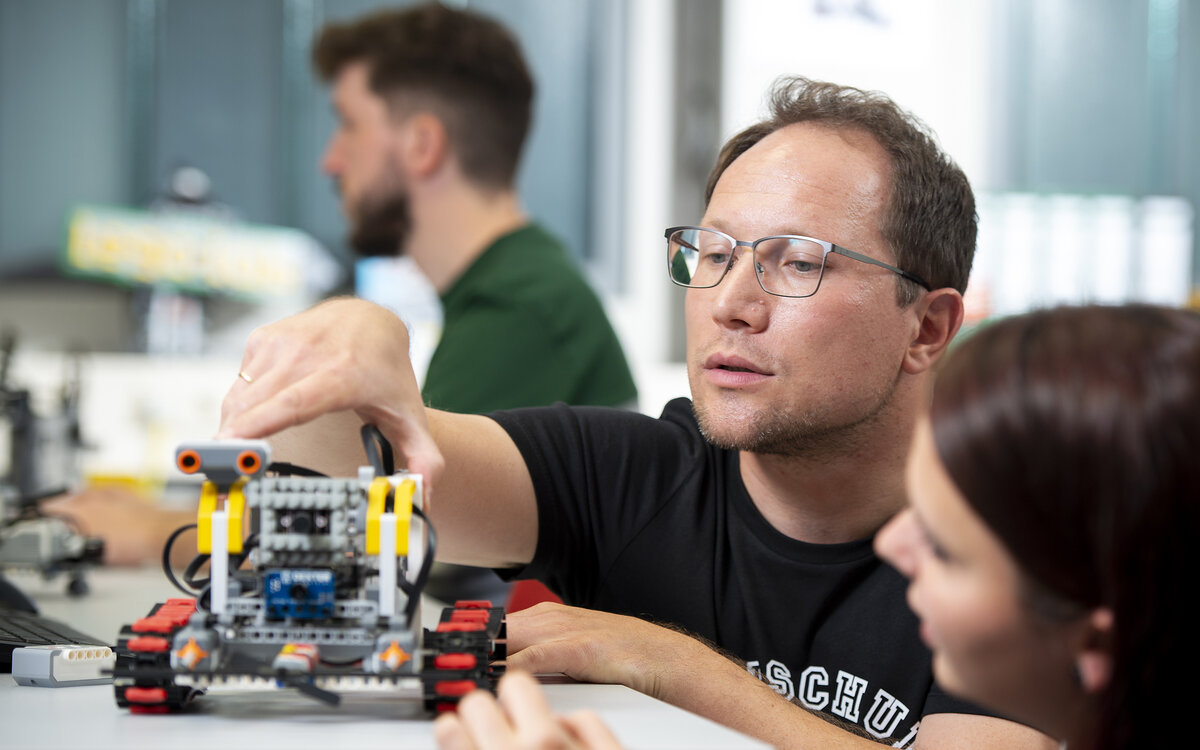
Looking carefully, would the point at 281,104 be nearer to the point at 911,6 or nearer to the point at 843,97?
the point at 911,6

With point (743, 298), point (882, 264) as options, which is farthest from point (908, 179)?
point (743, 298)

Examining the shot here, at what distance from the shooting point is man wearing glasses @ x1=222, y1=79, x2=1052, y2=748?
3.99 feet

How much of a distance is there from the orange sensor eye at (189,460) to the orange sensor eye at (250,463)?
0.03 meters

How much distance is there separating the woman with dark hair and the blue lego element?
41 centimetres

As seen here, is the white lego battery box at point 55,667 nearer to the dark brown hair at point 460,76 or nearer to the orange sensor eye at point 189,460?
the orange sensor eye at point 189,460

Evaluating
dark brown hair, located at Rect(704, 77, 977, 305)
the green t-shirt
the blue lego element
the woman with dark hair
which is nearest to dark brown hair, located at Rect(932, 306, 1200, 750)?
the woman with dark hair

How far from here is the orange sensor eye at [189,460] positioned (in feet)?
2.44

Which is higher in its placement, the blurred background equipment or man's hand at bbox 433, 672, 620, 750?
man's hand at bbox 433, 672, 620, 750

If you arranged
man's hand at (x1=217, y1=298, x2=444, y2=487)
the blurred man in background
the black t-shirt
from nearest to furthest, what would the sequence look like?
man's hand at (x1=217, y1=298, x2=444, y2=487) < the black t-shirt < the blurred man in background

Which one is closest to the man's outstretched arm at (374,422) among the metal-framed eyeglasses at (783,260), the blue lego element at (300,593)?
the blue lego element at (300,593)

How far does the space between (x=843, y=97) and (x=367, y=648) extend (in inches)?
38.7

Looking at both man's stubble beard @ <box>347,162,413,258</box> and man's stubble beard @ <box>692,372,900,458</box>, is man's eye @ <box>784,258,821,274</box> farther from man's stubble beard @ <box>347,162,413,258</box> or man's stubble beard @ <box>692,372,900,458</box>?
man's stubble beard @ <box>347,162,413,258</box>

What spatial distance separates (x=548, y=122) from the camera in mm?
3627

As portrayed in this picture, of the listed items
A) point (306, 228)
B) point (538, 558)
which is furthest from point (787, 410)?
point (306, 228)
